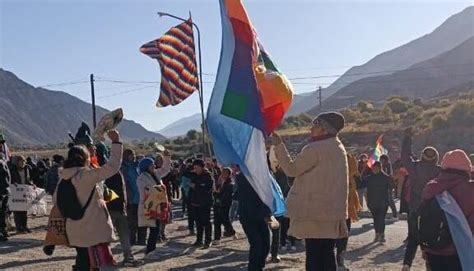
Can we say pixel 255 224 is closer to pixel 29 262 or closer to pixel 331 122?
pixel 331 122

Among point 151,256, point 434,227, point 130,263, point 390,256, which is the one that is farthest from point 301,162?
point 390,256

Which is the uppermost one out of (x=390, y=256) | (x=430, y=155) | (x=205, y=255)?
(x=430, y=155)

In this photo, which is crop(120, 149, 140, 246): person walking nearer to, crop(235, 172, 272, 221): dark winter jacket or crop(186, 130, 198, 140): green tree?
crop(235, 172, 272, 221): dark winter jacket

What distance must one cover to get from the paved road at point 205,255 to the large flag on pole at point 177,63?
15.4 ft

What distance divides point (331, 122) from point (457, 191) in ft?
4.08

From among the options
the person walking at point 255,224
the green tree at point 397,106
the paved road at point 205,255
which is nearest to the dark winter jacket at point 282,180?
the paved road at point 205,255

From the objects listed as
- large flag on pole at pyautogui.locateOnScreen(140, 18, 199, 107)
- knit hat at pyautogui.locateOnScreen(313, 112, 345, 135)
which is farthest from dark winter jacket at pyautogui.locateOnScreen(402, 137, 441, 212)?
large flag on pole at pyautogui.locateOnScreen(140, 18, 199, 107)

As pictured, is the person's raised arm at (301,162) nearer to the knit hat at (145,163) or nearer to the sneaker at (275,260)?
the sneaker at (275,260)

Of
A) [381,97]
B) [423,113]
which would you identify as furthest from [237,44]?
[381,97]

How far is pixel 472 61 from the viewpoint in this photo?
5664 inches

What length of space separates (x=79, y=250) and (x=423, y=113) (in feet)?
155

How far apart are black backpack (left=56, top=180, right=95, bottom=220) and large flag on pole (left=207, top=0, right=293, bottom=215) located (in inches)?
63.5

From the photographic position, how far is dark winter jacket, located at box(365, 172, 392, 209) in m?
13.0

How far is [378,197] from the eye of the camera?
13.0 m
